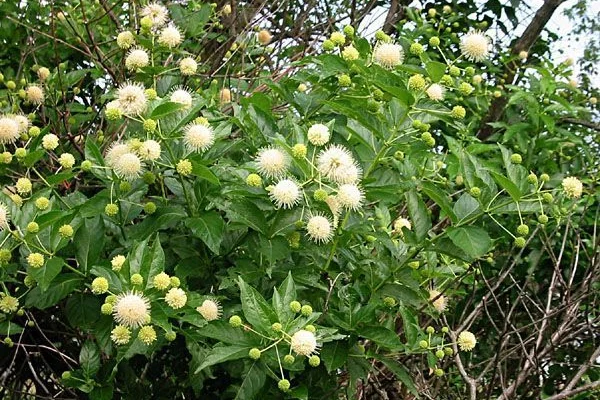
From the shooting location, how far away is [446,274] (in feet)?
5.74

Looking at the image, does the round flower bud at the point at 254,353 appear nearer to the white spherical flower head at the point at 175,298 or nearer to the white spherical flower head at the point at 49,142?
the white spherical flower head at the point at 175,298

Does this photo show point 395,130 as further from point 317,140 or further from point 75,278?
point 75,278

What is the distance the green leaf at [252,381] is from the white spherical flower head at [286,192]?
11.2 inches

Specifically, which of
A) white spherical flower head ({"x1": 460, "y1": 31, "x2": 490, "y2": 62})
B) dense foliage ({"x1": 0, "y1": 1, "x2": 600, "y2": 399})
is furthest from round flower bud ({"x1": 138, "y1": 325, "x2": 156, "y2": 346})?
white spherical flower head ({"x1": 460, "y1": 31, "x2": 490, "y2": 62})

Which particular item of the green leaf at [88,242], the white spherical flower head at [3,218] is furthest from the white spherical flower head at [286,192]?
the white spherical flower head at [3,218]

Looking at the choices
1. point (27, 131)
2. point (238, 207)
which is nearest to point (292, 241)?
point (238, 207)

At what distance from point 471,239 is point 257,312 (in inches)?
17.2

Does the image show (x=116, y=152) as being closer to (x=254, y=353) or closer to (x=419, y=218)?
(x=254, y=353)

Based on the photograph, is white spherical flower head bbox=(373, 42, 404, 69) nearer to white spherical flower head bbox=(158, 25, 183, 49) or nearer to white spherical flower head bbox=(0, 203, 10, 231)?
white spherical flower head bbox=(158, 25, 183, 49)

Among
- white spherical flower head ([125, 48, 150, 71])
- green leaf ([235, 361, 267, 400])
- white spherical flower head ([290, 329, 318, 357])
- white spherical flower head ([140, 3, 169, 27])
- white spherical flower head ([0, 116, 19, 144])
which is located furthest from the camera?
white spherical flower head ([140, 3, 169, 27])

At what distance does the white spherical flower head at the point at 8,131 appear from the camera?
161 cm

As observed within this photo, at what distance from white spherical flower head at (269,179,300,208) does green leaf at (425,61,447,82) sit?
312mm

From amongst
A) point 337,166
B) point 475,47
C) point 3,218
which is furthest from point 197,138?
point 475,47

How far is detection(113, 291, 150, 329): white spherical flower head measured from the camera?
129cm
